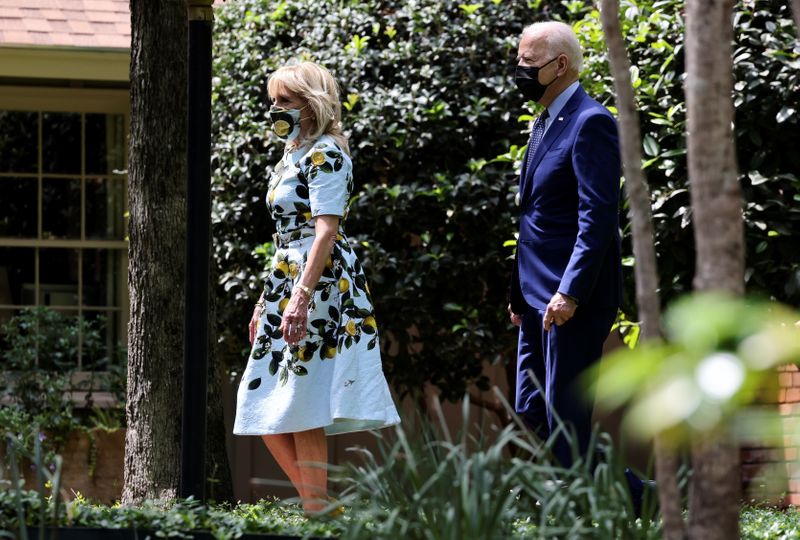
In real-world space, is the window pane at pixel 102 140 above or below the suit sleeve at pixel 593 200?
above

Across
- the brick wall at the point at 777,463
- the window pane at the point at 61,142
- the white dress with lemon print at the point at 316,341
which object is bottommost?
the brick wall at the point at 777,463

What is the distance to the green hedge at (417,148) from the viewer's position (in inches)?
285

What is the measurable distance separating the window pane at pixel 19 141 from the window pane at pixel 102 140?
0.38 m

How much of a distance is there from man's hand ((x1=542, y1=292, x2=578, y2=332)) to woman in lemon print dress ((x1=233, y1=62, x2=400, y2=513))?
726 millimetres

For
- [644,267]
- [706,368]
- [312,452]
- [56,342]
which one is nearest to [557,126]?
[312,452]

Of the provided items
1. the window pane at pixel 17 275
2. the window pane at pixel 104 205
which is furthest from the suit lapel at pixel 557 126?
the window pane at pixel 17 275

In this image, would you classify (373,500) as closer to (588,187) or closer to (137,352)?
(588,187)

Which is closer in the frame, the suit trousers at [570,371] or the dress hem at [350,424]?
the suit trousers at [570,371]

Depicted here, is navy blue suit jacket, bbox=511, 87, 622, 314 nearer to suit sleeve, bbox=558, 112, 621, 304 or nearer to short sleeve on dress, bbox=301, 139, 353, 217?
suit sleeve, bbox=558, 112, 621, 304

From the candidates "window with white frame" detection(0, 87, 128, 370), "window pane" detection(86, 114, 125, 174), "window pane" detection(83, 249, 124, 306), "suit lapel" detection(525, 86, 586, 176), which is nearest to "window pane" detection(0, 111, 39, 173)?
"window with white frame" detection(0, 87, 128, 370)

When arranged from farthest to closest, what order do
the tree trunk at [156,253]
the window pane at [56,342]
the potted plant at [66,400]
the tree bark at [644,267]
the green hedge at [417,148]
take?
the window pane at [56,342] < the potted plant at [66,400] < the green hedge at [417,148] < the tree trunk at [156,253] < the tree bark at [644,267]

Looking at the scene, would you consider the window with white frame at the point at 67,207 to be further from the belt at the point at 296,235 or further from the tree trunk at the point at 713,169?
the tree trunk at the point at 713,169

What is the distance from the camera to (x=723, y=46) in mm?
2303

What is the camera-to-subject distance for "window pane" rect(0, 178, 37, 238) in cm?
975
